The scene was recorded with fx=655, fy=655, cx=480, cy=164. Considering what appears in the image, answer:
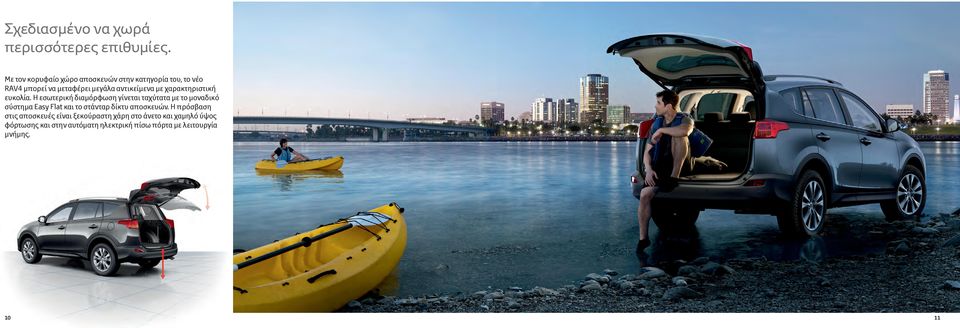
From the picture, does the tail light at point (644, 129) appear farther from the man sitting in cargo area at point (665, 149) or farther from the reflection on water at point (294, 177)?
the reflection on water at point (294, 177)

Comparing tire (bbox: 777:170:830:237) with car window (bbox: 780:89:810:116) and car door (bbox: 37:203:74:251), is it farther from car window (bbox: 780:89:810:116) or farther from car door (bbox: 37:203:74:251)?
car door (bbox: 37:203:74:251)

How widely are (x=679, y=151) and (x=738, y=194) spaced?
763 mm

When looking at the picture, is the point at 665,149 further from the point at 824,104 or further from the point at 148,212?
the point at 148,212

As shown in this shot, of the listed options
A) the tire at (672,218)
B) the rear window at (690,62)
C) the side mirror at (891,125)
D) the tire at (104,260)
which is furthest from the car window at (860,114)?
the tire at (104,260)

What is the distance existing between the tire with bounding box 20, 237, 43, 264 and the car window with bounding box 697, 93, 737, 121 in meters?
8.53

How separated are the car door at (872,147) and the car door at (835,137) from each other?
0.17 m

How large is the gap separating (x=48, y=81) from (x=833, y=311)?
6.93 m

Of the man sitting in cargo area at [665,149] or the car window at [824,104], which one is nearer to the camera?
the man sitting in cargo area at [665,149]

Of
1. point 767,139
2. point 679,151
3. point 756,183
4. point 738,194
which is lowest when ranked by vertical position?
point 738,194

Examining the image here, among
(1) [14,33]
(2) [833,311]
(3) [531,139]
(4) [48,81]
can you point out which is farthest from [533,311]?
(3) [531,139]

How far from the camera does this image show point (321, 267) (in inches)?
212

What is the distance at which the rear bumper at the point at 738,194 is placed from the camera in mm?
6863

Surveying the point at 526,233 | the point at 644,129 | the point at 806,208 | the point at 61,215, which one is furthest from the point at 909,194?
the point at 61,215

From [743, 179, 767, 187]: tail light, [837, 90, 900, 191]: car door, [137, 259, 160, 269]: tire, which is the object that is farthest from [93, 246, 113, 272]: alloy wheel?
[837, 90, 900, 191]: car door
